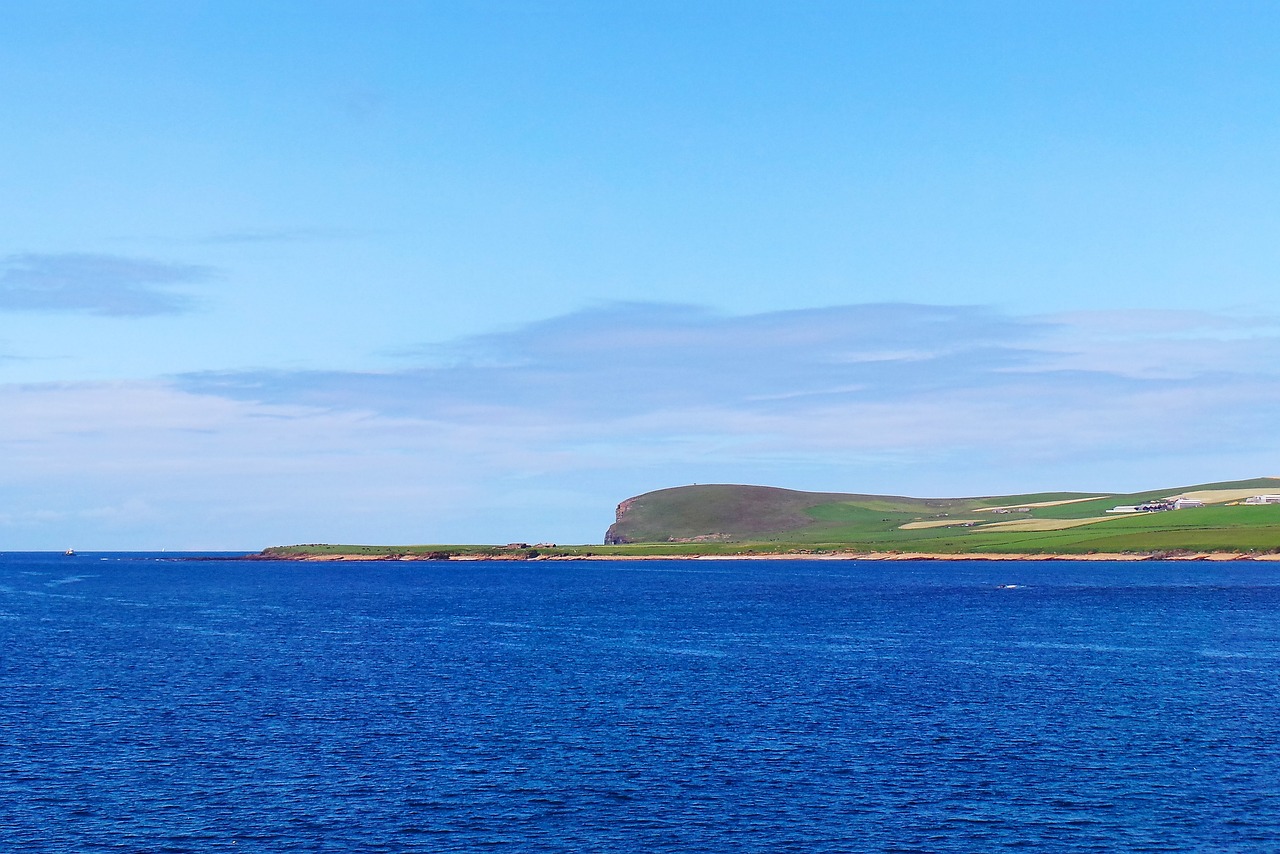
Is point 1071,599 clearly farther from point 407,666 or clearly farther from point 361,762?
point 361,762

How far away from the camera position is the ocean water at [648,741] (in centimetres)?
5034

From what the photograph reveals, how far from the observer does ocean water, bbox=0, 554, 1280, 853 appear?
Answer: 5034 cm

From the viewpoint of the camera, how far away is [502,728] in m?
72.6

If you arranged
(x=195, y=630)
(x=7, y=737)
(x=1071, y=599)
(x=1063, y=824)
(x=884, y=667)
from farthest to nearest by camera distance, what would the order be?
1. (x=1071, y=599)
2. (x=195, y=630)
3. (x=884, y=667)
4. (x=7, y=737)
5. (x=1063, y=824)

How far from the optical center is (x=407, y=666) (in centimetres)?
10356

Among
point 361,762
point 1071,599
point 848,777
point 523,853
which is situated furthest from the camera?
point 1071,599

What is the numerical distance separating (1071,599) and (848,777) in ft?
438

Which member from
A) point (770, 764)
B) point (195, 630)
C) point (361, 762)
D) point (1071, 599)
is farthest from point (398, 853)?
point (1071, 599)

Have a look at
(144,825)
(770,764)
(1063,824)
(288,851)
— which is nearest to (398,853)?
(288,851)

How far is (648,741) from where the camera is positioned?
6838cm

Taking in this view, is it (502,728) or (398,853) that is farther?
A: (502,728)

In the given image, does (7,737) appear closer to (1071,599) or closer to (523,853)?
(523,853)

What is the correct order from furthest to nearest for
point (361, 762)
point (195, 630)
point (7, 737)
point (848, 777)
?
point (195, 630), point (7, 737), point (361, 762), point (848, 777)

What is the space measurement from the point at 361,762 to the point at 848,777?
24.9m
